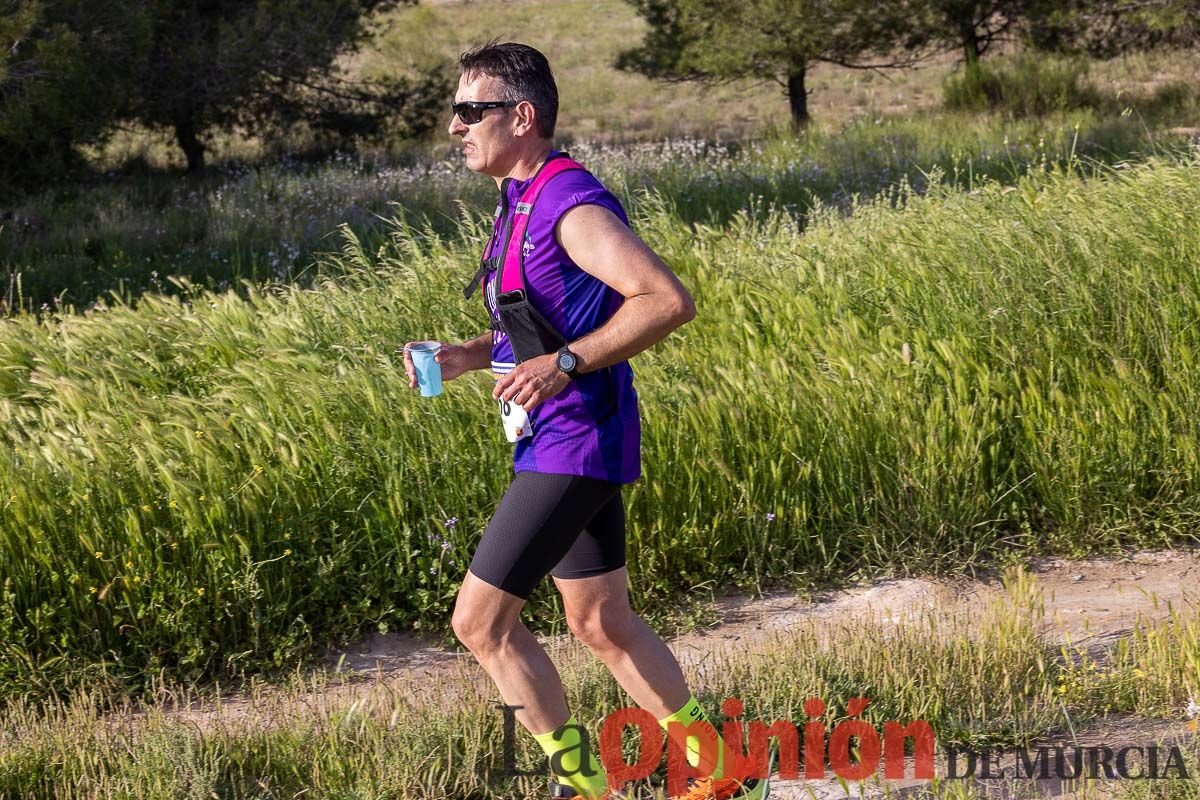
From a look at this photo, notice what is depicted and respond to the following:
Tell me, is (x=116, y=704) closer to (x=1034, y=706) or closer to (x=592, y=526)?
(x=592, y=526)

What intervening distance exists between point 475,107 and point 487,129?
57 millimetres

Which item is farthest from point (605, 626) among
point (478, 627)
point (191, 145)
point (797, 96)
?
point (797, 96)

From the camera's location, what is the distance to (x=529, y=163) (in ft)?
10.2

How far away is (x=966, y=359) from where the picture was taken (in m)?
5.81

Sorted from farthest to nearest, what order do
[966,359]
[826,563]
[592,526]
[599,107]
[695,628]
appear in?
[599,107] < [966,359] < [826,563] < [695,628] < [592,526]

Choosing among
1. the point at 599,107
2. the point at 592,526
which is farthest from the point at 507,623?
the point at 599,107

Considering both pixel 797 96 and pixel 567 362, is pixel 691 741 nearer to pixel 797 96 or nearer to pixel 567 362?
pixel 567 362

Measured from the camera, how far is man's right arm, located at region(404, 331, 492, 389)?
11.0 ft

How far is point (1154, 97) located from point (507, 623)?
18618mm

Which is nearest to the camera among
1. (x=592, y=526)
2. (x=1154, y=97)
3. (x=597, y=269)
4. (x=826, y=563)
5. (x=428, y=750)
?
(x=597, y=269)

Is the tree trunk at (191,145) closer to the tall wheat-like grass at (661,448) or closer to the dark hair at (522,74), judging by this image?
the tall wheat-like grass at (661,448)

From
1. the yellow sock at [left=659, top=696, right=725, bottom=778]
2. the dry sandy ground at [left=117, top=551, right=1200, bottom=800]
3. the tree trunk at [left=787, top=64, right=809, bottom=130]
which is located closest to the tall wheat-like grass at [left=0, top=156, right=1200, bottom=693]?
the dry sandy ground at [left=117, top=551, right=1200, bottom=800]

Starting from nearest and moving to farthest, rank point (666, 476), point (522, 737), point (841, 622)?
point (522, 737) → point (841, 622) → point (666, 476)

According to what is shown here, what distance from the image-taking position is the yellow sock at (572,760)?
3152mm
